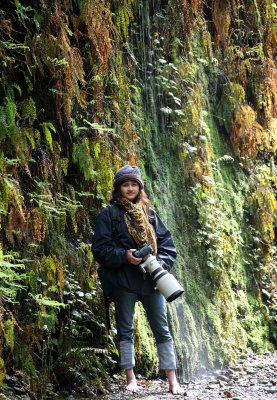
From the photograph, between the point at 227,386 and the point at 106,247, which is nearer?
the point at 106,247

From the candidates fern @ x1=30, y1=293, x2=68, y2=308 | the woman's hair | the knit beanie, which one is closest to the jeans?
fern @ x1=30, y1=293, x2=68, y2=308

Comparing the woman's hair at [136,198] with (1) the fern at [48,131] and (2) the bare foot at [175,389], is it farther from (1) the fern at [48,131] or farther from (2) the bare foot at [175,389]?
(2) the bare foot at [175,389]

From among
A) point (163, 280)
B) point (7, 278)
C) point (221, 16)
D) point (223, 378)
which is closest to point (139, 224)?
point (163, 280)

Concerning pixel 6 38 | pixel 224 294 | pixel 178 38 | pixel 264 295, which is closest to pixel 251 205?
pixel 264 295

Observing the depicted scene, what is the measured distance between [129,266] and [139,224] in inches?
15.0

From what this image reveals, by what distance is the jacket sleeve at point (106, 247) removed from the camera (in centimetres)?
634

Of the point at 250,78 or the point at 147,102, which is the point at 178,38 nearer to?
the point at 147,102

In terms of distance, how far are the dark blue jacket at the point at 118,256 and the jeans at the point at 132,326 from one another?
11 cm

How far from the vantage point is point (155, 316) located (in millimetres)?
6562

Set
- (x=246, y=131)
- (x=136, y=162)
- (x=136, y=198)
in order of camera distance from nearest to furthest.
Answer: (x=136, y=198) → (x=136, y=162) → (x=246, y=131)

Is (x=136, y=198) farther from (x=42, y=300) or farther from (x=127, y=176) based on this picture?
(x=42, y=300)

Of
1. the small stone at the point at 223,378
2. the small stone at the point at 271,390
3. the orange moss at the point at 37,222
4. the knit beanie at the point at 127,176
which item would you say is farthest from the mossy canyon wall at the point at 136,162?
the small stone at the point at 271,390

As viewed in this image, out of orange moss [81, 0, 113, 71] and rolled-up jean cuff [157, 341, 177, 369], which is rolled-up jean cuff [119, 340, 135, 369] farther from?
orange moss [81, 0, 113, 71]

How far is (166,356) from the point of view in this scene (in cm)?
650
